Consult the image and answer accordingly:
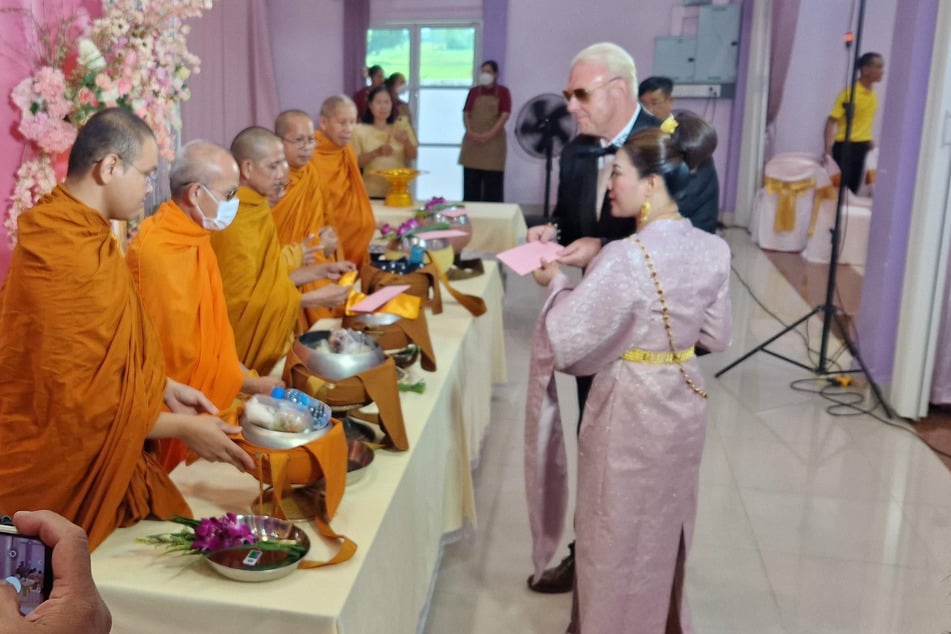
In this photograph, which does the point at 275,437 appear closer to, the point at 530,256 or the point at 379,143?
the point at 530,256

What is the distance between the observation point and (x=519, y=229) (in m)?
5.77

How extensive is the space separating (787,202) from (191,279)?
279 inches

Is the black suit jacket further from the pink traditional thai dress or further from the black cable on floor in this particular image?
the black cable on floor

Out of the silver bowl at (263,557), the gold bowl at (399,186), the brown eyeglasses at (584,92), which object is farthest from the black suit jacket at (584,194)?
the gold bowl at (399,186)

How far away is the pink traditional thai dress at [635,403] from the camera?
1.89m

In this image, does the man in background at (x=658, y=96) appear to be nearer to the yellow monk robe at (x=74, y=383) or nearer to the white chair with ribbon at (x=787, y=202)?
the white chair with ribbon at (x=787, y=202)

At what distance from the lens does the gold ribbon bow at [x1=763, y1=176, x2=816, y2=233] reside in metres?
8.03

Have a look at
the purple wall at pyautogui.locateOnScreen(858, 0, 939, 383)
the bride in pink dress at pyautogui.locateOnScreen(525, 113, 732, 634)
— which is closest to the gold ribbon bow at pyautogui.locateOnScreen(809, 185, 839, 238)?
the purple wall at pyautogui.locateOnScreen(858, 0, 939, 383)

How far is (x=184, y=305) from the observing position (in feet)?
6.82

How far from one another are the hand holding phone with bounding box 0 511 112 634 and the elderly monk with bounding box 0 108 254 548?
705 millimetres

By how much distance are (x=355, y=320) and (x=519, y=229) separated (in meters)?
3.50

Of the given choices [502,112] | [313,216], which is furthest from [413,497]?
[502,112]

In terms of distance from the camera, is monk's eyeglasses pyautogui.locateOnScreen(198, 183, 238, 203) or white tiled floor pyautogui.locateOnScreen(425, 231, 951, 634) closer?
monk's eyeglasses pyautogui.locateOnScreen(198, 183, 238, 203)

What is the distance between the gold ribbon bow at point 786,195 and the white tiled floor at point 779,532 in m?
4.02
